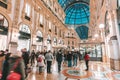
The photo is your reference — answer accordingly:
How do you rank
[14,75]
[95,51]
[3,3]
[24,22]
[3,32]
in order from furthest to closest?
[95,51]
[24,22]
[3,3]
[3,32]
[14,75]

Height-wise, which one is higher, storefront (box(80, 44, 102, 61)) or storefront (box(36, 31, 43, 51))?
storefront (box(36, 31, 43, 51))

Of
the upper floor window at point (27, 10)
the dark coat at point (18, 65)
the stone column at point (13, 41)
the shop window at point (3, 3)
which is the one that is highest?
the upper floor window at point (27, 10)

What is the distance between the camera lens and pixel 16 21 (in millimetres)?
11930

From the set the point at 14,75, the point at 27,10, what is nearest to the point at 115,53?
the point at 14,75

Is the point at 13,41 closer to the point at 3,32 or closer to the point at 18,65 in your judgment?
the point at 3,32

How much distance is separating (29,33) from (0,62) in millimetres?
9689

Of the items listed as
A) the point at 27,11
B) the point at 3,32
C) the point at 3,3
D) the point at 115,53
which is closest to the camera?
the point at 115,53

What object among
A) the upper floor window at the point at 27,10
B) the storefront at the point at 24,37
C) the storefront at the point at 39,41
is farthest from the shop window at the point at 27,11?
the storefront at the point at 39,41

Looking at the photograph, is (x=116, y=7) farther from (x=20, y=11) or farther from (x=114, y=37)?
(x=20, y=11)

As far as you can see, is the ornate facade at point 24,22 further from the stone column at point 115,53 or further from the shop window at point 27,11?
the stone column at point 115,53

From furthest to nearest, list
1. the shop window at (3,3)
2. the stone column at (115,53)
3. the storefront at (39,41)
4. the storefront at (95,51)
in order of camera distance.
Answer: the storefront at (39,41), the storefront at (95,51), the shop window at (3,3), the stone column at (115,53)

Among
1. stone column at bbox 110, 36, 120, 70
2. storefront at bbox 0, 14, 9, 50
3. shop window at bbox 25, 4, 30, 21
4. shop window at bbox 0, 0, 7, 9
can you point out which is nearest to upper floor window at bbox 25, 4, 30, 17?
shop window at bbox 25, 4, 30, 21

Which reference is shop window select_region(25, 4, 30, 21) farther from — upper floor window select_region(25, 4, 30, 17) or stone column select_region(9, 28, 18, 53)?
stone column select_region(9, 28, 18, 53)

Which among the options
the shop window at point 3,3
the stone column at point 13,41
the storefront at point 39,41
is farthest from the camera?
the storefront at point 39,41
